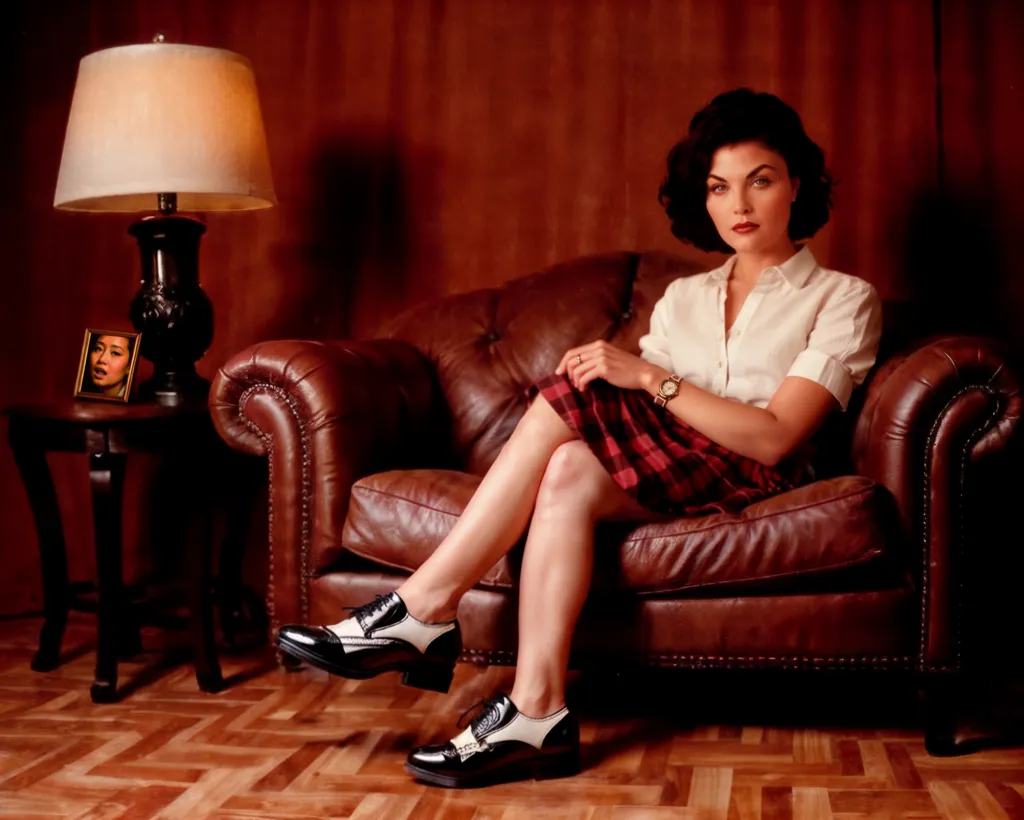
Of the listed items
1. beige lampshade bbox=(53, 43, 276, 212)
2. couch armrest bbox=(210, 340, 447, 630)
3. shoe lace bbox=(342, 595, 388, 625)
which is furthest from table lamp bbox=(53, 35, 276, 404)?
shoe lace bbox=(342, 595, 388, 625)

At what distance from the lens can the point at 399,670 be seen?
184 cm

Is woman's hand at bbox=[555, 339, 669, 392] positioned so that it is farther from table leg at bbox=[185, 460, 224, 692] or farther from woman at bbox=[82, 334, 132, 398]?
woman at bbox=[82, 334, 132, 398]

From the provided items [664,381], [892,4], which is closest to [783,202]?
[664,381]

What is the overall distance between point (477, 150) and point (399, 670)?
1620 millimetres

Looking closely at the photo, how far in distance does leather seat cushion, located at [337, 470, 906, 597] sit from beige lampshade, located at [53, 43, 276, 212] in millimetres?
1026

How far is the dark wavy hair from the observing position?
217 centimetres

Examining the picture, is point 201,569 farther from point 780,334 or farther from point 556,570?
point 780,334

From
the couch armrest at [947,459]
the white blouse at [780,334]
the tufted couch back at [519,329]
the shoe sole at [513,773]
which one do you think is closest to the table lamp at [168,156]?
the tufted couch back at [519,329]

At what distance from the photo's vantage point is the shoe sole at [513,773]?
175 centimetres

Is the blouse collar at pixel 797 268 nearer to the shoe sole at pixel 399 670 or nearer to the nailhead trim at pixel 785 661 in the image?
the nailhead trim at pixel 785 661

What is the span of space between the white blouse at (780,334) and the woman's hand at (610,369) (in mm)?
217

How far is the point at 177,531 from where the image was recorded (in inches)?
125

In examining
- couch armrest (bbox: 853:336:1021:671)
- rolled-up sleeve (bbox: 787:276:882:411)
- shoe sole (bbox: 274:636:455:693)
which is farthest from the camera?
rolled-up sleeve (bbox: 787:276:882:411)

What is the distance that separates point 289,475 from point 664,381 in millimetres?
726
